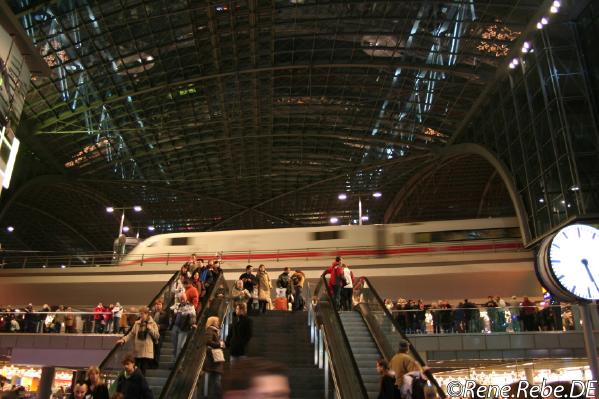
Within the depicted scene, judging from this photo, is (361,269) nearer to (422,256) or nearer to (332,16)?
(422,256)

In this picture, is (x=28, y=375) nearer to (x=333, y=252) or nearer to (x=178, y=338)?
(x=333, y=252)

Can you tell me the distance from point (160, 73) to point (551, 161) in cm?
2136

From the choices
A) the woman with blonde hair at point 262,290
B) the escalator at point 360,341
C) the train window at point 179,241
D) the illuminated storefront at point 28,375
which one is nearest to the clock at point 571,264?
the escalator at point 360,341

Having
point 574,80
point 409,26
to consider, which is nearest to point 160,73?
point 409,26

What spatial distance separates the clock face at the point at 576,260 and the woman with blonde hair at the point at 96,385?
6.44 m

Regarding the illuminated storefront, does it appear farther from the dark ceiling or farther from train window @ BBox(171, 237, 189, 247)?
the dark ceiling

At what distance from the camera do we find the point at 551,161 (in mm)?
24906

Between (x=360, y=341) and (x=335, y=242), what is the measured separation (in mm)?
18829

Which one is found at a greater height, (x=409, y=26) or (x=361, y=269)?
(x=409, y=26)

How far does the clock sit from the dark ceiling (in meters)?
20.9

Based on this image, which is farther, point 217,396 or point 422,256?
point 422,256

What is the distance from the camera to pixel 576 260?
7.26 m

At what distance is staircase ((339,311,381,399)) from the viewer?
9636 mm

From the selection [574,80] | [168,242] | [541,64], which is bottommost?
[168,242]
